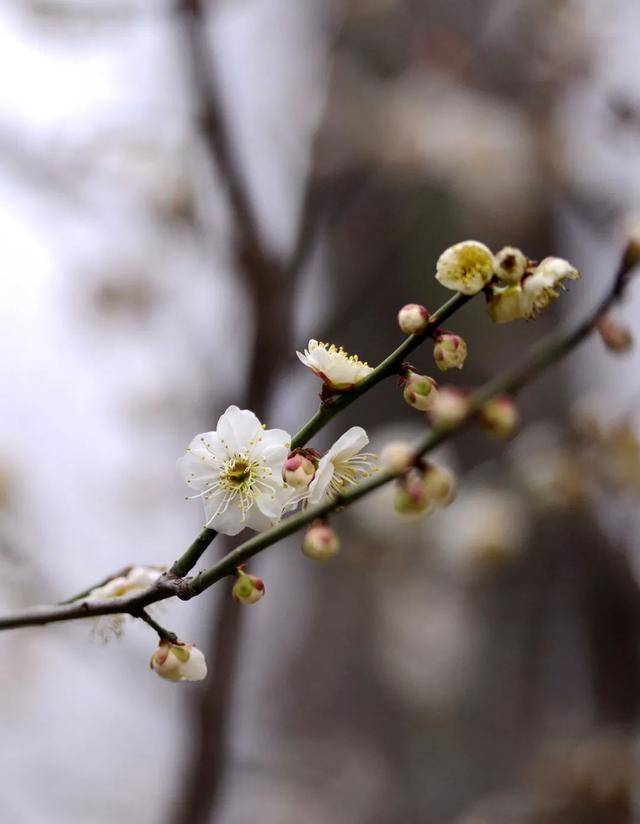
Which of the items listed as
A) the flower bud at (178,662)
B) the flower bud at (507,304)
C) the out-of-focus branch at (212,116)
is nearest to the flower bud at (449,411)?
the flower bud at (507,304)

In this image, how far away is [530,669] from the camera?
225 centimetres

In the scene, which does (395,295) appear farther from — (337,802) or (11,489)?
(337,802)

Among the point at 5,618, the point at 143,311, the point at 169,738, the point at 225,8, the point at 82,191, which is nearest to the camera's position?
the point at 5,618

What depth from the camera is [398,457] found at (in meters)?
0.39

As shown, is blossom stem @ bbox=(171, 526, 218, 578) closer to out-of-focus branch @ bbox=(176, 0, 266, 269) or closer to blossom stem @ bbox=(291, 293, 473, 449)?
blossom stem @ bbox=(291, 293, 473, 449)

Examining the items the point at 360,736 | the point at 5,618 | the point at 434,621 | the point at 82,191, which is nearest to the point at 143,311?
the point at 82,191

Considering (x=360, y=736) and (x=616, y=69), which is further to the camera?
(x=360, y=736)

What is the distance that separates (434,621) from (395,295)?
92 centimetres

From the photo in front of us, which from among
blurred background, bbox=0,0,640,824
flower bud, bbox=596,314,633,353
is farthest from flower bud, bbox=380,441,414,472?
blurred background, bbox=0,0,640,824

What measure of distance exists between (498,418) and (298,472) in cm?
13

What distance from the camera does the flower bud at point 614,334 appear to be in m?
0.40

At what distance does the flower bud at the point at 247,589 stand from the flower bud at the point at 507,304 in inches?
7.8

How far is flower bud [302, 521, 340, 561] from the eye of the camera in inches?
17.6

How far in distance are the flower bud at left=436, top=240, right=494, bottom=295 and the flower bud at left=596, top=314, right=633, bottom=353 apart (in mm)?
82
